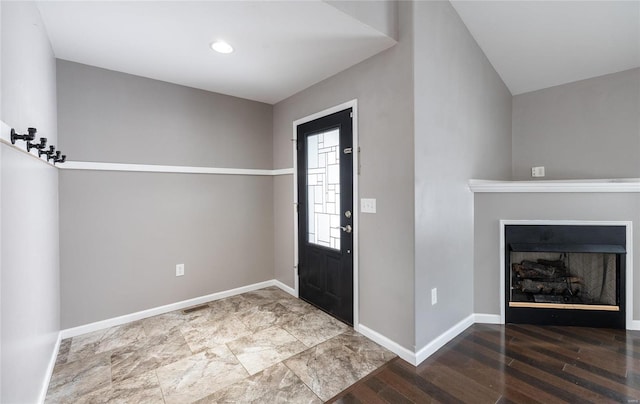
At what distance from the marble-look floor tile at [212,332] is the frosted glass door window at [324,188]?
1.14 m

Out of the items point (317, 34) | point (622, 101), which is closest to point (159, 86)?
point (317, 34)

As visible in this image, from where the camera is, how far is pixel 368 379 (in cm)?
197

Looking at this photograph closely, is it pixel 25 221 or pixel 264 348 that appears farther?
pixel 264 348

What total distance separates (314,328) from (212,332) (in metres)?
0.93

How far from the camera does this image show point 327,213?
2.99 metres

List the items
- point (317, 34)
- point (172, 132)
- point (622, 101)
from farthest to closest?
point (172, 132), point (622, 101), point (317, 34)

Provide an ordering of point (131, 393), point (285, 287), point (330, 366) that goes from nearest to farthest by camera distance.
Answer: point (131, 393) → point (330, 366) → point (285, 287)

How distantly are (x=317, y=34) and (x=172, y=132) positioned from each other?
1.86m

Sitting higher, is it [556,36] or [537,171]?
[556,36]

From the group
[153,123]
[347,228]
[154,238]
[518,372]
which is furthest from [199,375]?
[153,123]

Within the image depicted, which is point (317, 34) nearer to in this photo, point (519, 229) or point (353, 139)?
point (353, 139)

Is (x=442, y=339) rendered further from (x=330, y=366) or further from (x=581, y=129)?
(x=581, y=129)

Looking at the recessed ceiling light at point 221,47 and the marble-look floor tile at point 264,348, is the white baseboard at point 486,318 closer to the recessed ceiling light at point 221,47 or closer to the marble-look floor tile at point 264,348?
the marble-look floor tile at point 264,348

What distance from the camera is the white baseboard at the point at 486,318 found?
2754 millimetres
